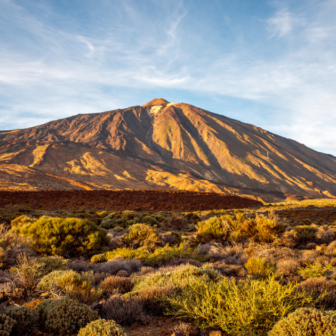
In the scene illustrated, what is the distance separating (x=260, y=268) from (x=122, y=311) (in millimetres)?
3033

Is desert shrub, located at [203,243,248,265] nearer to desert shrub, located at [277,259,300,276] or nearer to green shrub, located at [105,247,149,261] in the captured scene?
desert shrub, located at [277,259,300,276]

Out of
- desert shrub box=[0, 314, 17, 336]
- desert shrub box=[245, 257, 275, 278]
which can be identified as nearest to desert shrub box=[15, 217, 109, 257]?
desert shrub box=[0, 314, 17, 336]

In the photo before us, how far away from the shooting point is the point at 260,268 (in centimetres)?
515

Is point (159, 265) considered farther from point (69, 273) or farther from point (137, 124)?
point (137, 124)

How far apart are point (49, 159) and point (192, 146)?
66900 millimetres

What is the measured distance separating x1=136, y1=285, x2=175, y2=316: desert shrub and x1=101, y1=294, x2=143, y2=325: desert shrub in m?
0.15

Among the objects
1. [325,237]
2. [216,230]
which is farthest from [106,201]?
[325,237]

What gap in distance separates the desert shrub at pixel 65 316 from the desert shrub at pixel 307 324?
2.15 metres

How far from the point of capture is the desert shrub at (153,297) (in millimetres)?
3729

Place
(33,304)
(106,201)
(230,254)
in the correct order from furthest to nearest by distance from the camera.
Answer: (106,201)
(230,254)
(33,304)

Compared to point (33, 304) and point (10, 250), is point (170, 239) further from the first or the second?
point (33, 304)

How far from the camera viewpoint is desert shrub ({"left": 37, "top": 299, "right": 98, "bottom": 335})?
9.78 feet

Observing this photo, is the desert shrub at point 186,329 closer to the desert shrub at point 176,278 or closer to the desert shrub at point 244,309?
the desert shrub at point 244,309

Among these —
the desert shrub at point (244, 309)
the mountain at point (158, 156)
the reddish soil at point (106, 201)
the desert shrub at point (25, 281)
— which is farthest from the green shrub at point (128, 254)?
the mountain at point (158, 156)
